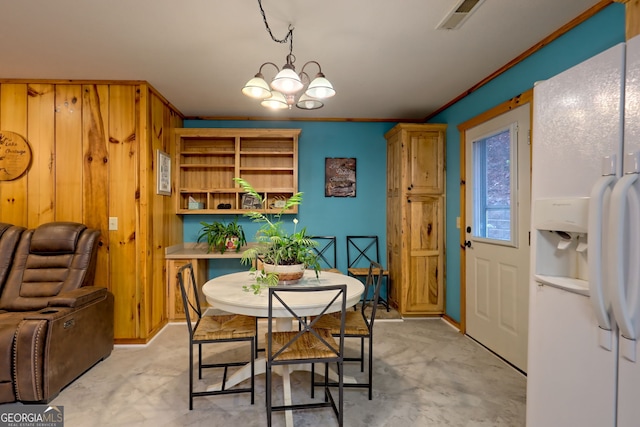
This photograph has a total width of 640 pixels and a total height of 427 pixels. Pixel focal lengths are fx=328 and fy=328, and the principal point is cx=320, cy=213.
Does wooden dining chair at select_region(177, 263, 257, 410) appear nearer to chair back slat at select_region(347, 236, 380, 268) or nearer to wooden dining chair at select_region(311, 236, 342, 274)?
wooden dining chair at select_region(311, 236, 342, 274)

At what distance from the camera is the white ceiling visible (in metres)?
2.02

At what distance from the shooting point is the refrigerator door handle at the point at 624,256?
1.13m

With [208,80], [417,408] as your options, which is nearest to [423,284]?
[417,408]

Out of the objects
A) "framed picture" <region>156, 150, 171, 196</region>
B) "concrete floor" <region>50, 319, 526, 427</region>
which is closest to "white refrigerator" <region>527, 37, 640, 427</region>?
"concrete floor" <region>50, 319, 526, 427</region>

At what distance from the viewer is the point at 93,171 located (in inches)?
123

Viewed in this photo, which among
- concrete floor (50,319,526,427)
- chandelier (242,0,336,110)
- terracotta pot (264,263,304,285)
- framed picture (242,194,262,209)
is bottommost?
concrete floor (50,319,526,427)

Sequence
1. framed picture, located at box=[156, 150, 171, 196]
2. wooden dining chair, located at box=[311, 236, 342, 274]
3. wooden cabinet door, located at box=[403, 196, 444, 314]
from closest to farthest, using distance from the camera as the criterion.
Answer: framed picture, located at box=[156, 150, 171, 196], wooden cabinet door, located at box=[403, 196, 444, 314], wooden dining chair, located at box=[311, 236, 342, 274]

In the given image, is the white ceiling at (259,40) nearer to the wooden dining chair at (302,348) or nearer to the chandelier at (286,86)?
the chandelier at (286,86)

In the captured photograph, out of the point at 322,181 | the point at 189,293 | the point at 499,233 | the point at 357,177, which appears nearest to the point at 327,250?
the point at 322,181

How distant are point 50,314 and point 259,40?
2390mm

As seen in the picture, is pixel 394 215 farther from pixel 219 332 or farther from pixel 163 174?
pixel 163 174

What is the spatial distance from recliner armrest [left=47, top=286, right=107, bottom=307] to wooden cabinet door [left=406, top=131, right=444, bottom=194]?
10.8 feet

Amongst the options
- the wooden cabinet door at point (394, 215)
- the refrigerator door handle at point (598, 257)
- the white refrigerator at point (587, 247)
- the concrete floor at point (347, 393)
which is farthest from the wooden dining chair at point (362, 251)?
the refrigerator door handle at point (598, 257)

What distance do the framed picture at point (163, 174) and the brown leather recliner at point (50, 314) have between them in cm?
84
